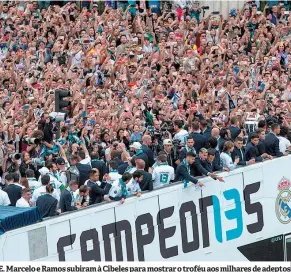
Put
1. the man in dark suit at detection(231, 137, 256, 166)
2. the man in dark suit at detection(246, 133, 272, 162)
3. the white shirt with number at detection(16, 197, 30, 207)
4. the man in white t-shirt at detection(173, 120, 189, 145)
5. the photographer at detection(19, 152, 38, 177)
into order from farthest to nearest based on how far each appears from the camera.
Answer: the man in white t-shirt at detection(173, 120, 189, 145) < the photographer at detection(19, 152, 38, 177) < the man in dark suit at detection(231, 137, 256, 166) < the man in dark suit at detection(246, 133, 272, 162) < the white shirt with number at detection(16, 197, 30, 207)

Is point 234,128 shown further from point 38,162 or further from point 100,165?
point 38,162

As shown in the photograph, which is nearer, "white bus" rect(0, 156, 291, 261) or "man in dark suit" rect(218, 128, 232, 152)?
"white bus" rect(0, 156, 291, 261)

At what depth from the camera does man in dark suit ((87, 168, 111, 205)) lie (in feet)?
74.4

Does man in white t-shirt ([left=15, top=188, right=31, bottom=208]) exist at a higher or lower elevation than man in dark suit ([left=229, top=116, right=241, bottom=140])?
higher

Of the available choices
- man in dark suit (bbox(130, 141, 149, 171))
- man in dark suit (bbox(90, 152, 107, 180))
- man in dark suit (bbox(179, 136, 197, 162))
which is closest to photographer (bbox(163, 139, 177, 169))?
man in dark suit (bbox(130, 141, 149, 171))

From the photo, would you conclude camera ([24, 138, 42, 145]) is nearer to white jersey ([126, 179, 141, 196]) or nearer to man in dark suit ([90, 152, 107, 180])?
man in dark suit ([90, 152, 107, 180])

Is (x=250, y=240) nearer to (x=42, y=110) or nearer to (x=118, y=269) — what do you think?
(x=118, y=269)

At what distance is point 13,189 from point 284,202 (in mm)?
4538

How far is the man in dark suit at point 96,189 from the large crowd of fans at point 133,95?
0.02 metres

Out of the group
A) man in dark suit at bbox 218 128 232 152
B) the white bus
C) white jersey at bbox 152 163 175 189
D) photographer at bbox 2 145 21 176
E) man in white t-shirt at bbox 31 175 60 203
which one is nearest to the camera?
the white bus

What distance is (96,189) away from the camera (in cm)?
→ 2267

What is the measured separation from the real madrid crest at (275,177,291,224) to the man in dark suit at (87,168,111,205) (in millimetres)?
3084

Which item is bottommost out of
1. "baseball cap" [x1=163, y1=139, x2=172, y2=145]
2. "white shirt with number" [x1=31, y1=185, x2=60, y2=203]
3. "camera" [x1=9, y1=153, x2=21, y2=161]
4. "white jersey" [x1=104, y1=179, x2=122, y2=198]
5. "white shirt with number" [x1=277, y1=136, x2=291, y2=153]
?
"camera" [x1=9, y1=153, x2=21, y2=161]

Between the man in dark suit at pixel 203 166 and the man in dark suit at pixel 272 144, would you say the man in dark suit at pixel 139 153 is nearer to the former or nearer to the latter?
the man in dark suit at pixel 203 166
